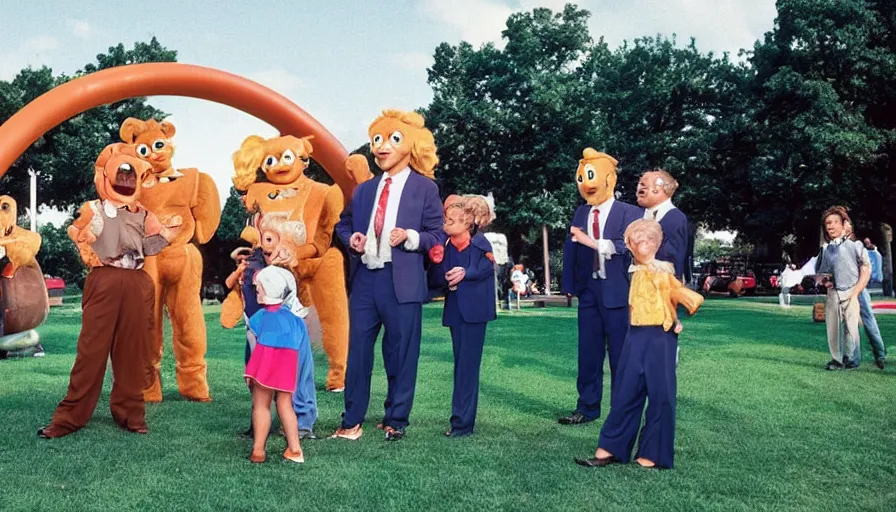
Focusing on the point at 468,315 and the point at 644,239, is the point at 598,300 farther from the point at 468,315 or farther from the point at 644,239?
the point at 644,239

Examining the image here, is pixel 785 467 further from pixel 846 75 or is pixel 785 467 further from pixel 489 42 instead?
pixel 489 42

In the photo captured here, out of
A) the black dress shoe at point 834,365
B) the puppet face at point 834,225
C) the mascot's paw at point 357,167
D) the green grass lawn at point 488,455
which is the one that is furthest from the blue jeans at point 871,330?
the mascot's paw at point 357,167

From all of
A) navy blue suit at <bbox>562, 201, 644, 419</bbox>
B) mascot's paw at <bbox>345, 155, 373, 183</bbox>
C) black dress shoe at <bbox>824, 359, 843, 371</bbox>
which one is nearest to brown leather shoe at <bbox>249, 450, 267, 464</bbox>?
navy blue suit at <bbox>562, 201, 644, 419</bbox>

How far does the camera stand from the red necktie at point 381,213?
5.58 m

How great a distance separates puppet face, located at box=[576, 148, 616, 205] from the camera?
20.9 feet

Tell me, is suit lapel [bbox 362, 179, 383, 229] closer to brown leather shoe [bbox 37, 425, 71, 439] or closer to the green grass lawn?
the green grass lawn

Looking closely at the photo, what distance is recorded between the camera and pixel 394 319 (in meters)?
5.47

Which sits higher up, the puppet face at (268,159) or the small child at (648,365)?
the puppet face at (268,159)

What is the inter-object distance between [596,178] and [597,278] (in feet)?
2.52

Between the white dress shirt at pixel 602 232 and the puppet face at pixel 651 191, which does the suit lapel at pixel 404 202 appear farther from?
the puppet face at pixel 651 191

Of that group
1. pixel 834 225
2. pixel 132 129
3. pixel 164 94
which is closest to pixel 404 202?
pixel 132 129

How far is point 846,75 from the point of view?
25062 mm

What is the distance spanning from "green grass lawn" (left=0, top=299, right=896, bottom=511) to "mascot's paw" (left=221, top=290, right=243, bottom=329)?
77 cm

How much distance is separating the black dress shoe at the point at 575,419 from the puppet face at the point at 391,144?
2.22 meters
